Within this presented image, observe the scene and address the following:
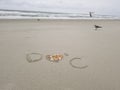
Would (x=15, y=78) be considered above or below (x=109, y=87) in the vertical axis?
above

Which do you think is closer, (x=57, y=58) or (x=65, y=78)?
(x=65, y=78)

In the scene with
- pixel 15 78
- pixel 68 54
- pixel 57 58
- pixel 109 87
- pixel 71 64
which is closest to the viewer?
pixel 109 87

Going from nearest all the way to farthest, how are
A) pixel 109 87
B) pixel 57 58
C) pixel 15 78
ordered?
pixel 109 87
pixel 15 78
pixel 57 58

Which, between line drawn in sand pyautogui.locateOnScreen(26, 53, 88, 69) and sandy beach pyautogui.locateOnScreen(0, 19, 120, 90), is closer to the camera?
sandy beach pyautogui.locateOnScreen(0, 19, 120, 90)

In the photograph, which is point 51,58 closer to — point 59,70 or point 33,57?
point 33,57

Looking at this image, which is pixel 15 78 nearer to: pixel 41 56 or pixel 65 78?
pixel 65 78

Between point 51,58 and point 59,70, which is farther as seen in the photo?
point 51,58

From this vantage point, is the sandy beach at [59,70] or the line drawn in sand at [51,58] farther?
the line drawn in sand at [51,58]

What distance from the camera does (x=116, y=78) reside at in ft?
10.5

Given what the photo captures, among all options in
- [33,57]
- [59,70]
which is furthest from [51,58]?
[59,70]

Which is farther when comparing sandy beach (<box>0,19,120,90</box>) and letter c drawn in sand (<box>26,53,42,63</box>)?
letter c drawn in sand (<box>26,53,42,63</box>)

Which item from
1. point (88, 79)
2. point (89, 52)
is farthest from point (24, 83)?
point (89, 52)

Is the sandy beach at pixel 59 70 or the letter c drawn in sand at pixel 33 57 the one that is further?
the letter c drawn in sand at pixel 33 57

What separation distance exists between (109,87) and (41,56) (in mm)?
2201
